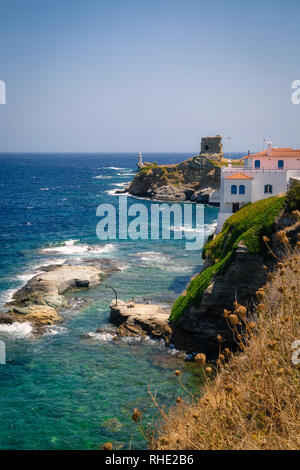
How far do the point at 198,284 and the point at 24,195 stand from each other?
109 m

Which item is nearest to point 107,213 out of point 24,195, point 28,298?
point 24,195

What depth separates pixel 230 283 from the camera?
3045 cm

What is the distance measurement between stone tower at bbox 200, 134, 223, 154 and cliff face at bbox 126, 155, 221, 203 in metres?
2.87

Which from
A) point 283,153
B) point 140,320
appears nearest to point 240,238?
point 140,320

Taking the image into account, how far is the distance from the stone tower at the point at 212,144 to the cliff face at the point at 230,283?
86583mm

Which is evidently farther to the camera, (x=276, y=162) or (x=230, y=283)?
(x=276, y=162)

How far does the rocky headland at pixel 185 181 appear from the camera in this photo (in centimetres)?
11044

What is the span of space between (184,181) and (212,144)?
1285cm

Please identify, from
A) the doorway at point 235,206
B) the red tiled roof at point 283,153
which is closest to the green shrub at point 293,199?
the doorway at point 235,206

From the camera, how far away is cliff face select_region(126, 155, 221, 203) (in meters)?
111

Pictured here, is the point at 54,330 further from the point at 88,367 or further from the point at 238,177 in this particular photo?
the point at 238,177

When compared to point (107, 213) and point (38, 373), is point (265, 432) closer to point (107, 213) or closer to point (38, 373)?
point (38, 373)

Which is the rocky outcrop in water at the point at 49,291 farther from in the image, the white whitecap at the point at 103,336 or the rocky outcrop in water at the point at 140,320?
the rocky outcrop in water at the point at 140,320

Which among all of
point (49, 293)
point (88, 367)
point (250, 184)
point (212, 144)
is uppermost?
point (212, 144)
